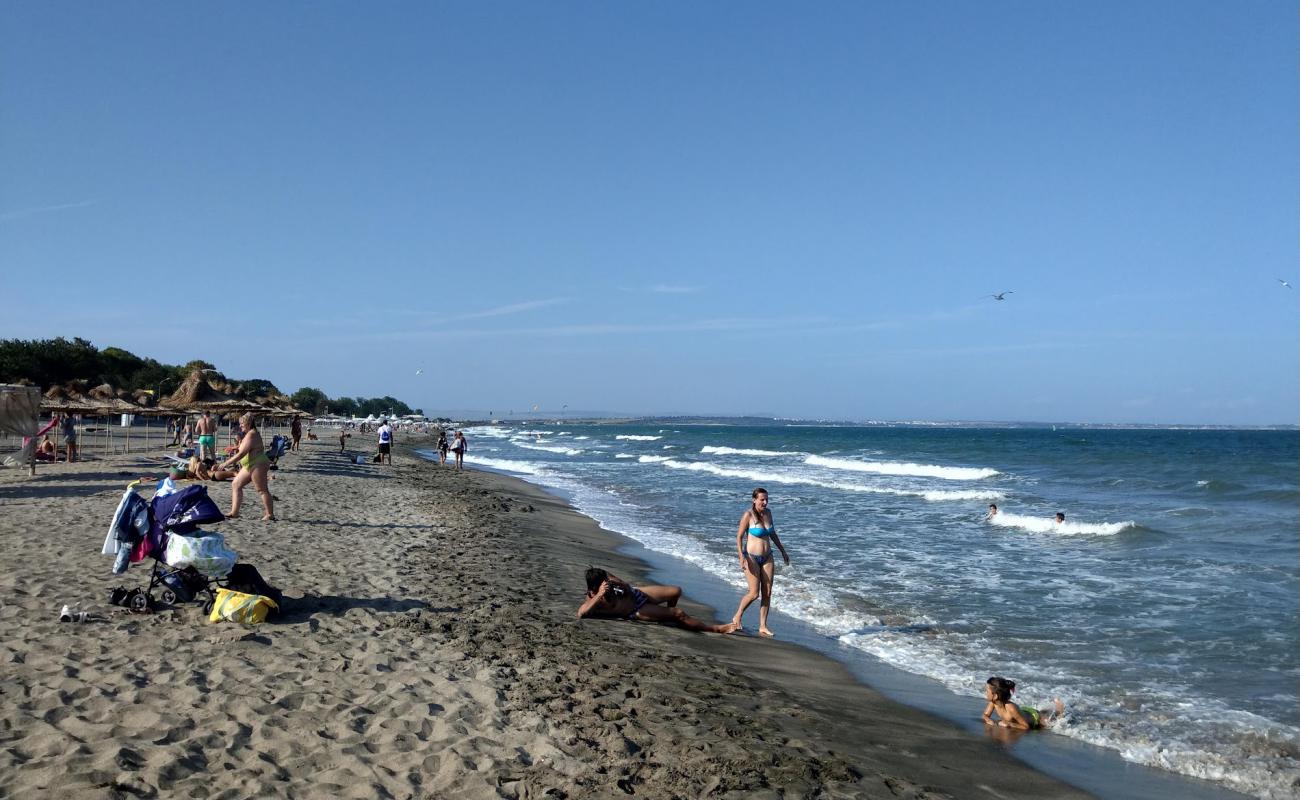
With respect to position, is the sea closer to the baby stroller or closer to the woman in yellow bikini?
the baby stroller

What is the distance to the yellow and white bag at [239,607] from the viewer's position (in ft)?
21.3

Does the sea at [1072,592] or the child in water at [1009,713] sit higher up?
the child in water at [1009,713]

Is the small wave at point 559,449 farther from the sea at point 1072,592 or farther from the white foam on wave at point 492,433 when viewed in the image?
the sea at point 1072,592

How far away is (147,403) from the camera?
3947 cm

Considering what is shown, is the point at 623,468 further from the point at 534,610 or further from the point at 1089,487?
the point at 534,610

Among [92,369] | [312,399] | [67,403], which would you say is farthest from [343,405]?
[67,403]

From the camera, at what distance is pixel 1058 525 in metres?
18.5

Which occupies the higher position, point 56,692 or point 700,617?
point 56,692

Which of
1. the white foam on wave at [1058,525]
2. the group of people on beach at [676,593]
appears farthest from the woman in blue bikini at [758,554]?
the white foam on wave at [1058,525]

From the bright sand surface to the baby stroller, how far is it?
28 cm

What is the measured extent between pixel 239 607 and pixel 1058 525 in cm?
1746

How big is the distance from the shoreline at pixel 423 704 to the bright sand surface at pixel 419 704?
0.02 m

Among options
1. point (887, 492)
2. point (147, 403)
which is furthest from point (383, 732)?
point (147, 403)

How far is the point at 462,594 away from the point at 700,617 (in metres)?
2.72
